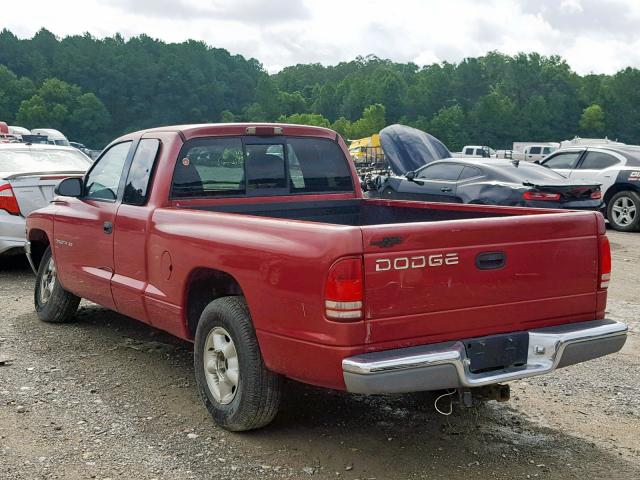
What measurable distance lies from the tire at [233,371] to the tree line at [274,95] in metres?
118

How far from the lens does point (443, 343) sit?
370cm

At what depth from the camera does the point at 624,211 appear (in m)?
14.6

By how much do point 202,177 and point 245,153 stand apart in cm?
36

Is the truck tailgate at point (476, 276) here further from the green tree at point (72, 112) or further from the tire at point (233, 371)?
the green tree at point (72, 112)

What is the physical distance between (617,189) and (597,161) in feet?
2.38

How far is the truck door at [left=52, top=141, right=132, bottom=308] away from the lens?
559 cm

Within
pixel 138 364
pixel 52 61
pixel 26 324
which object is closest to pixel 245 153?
pixel 138 364

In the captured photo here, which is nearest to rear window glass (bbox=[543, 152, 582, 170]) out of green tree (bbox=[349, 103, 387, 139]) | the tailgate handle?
the tailgate handle

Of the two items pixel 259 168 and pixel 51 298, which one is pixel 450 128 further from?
pixel 259 168

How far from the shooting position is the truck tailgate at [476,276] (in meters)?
3.55

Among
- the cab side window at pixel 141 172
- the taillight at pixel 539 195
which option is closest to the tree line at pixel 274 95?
the taillight at pixel 539 195

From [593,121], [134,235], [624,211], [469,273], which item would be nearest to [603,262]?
[469,273]

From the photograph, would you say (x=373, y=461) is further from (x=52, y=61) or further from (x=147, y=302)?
(x=52, y=61)

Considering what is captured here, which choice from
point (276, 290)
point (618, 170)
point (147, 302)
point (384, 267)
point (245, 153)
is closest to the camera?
point (384, 267)
